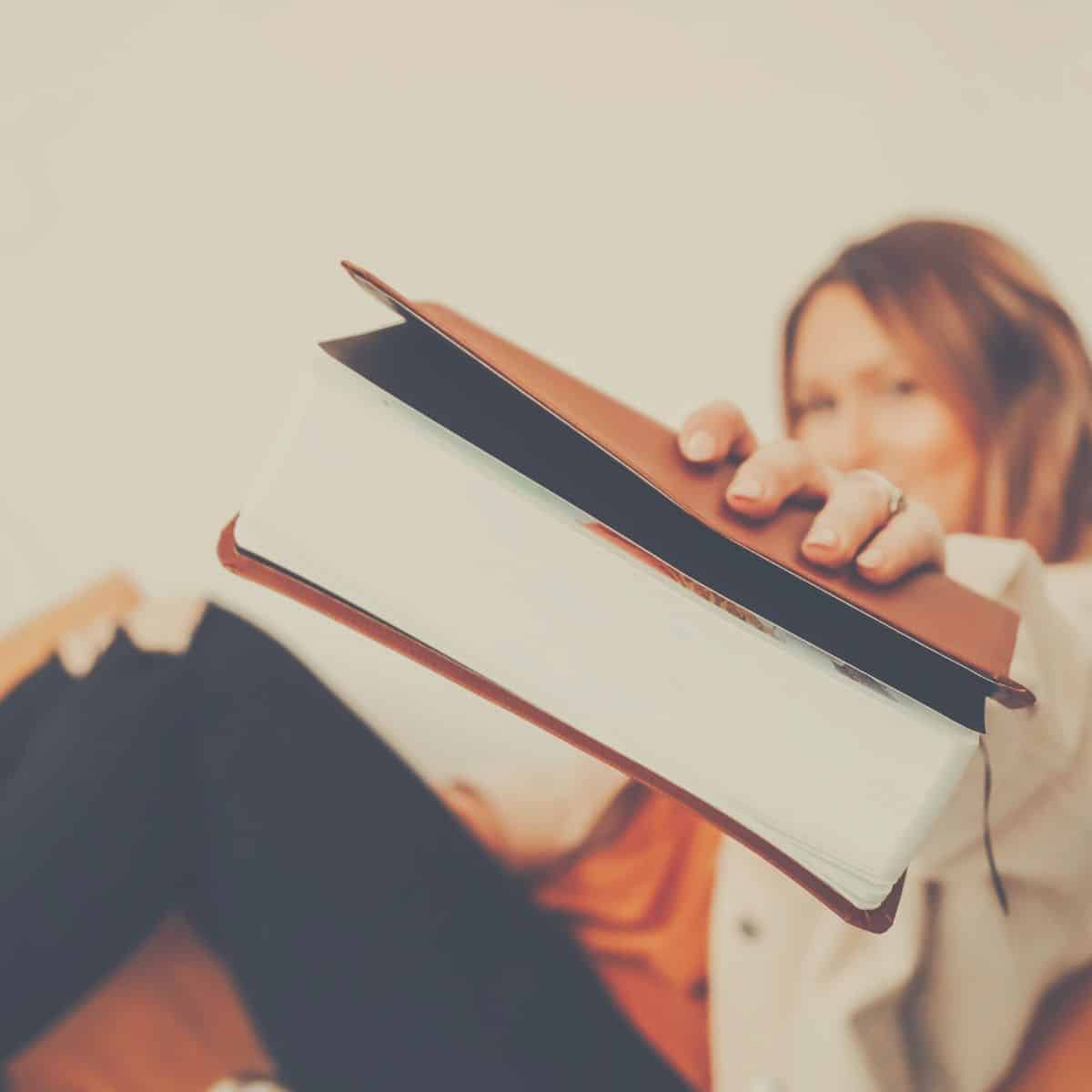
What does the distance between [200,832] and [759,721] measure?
0.50m

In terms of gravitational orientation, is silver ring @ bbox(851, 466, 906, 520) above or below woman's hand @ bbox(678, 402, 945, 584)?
above

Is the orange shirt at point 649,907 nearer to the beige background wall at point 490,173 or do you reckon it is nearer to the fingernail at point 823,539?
the beige background wall at point 490,173

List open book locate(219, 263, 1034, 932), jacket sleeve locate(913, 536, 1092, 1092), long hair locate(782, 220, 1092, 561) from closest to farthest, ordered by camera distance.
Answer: open book locate(219, 263, 1034, 932), jacket sleeve locate(913, 536, 1092, 1092), long hair locate(782, 220, 1092, 561)

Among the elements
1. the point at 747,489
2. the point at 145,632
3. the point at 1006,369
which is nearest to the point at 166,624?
the point at 145,632

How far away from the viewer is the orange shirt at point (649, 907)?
563mm

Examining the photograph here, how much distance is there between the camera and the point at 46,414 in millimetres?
771

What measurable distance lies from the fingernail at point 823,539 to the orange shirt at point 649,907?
0.39 metres

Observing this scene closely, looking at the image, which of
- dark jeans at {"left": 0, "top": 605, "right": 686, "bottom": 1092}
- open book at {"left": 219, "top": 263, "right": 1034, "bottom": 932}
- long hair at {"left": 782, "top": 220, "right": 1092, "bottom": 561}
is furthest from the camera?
long hair at {"left": 782, "top": 220, "right": 1092, "bottom": 561}

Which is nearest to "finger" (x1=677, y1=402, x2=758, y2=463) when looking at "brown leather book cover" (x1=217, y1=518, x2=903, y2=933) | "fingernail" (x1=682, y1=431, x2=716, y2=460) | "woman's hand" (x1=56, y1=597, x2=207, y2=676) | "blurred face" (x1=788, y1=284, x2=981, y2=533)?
"fingernail" (x1=682, y1=431, x2=716, y2=460)

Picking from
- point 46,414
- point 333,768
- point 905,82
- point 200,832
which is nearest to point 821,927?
point 333,768

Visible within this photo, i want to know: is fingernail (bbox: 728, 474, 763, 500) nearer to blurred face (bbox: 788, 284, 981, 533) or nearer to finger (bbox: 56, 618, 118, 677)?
blurred face (bbox: 788, 284, 981, 533)

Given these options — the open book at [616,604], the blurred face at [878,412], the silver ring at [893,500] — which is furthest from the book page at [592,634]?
the blurred face at [878,412]

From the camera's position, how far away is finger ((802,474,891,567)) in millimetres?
283

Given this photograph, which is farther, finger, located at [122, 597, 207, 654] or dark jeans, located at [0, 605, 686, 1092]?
finger, located at [122, 597, 207, 654]
